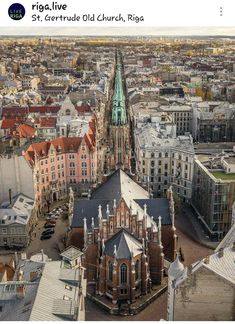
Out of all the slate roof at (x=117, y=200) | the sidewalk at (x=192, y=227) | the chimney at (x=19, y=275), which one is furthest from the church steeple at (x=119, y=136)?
the chimney at (x=19, y=275)

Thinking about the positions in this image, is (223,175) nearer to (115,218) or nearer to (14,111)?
(115,218)

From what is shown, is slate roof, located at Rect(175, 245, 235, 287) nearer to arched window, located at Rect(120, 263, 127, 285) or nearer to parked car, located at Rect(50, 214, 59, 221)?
arched window, located at Rect(120, 263, 127, 285)

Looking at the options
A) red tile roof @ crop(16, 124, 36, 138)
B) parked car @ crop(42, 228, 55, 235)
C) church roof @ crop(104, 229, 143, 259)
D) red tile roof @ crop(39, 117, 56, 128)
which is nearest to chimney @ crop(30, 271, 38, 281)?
church roof @ crop(104, 229, 143, 259)

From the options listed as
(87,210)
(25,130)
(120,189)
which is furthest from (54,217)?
(25,130)

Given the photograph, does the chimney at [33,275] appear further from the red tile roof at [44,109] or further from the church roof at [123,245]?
the red tile roof at [44,109]

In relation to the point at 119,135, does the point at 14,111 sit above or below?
below

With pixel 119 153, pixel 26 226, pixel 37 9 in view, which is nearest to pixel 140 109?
pixel 119 153
